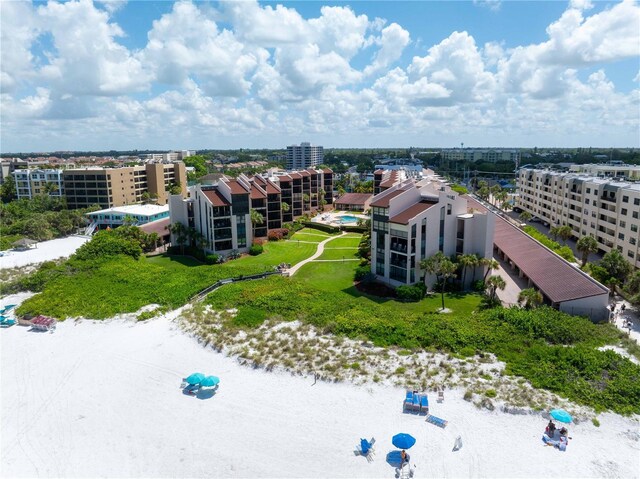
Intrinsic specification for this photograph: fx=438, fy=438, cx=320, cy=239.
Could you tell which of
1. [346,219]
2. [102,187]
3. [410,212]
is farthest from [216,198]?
[102,187]

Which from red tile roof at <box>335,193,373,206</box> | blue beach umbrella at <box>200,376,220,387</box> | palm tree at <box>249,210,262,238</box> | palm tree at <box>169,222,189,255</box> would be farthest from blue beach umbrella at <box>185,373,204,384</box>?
red tile roof at <box>335,193,373,206</box>

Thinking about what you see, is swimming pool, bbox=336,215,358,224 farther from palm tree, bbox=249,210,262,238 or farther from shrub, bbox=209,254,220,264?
shrub, bbox=209,254,220,264

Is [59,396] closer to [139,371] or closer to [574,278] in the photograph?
[139,371]

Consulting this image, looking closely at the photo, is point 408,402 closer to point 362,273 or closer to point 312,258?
point 362,273

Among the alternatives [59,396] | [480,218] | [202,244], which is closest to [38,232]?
[202,244]

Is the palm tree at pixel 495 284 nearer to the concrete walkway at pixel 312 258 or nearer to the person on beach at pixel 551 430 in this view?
the person on beach at pixel 551 430
